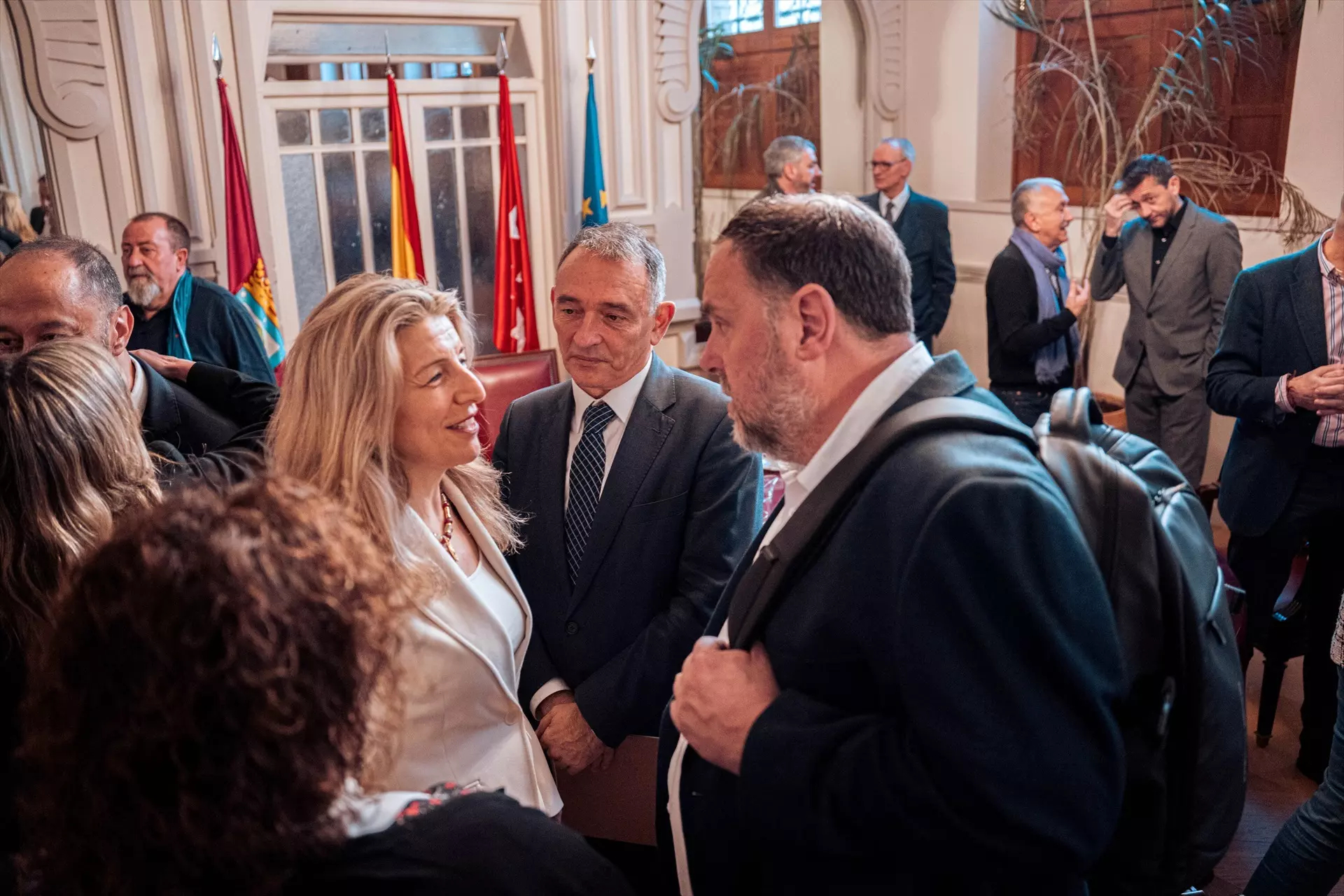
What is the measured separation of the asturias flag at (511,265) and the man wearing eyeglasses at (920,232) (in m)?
1.98

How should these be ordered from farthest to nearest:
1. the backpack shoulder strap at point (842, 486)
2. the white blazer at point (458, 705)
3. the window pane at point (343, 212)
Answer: the window pane at point (343, 212) < the white blazer at point (458, 705) < the backpack shoulder strap at point (842, 486)

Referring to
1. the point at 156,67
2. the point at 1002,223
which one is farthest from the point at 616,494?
the point at 1002,223

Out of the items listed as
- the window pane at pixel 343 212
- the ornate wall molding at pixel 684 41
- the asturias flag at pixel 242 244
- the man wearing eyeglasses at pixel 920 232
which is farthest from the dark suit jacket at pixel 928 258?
the asturias flag at pixel 242 244

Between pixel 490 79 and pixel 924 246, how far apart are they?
2522 millimetres

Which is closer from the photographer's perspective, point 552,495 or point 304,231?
point 552,495

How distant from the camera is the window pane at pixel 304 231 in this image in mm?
4996

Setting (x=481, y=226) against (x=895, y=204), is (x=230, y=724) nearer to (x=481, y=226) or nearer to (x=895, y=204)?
(x=481, y=226)

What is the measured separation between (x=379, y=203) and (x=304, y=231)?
431 mm

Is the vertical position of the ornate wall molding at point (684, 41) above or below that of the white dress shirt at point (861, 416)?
above

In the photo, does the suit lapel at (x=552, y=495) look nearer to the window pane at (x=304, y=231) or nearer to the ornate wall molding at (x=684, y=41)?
the window pane at (x=304, y=231)

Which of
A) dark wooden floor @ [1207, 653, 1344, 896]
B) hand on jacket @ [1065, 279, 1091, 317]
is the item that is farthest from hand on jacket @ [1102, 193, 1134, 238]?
dark wooden floor @ [1207, 653, 1344, 896]

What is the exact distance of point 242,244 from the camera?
453 cm

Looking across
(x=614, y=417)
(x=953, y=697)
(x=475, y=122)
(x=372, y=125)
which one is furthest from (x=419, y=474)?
(x=475, y=122)

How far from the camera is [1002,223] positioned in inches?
256
